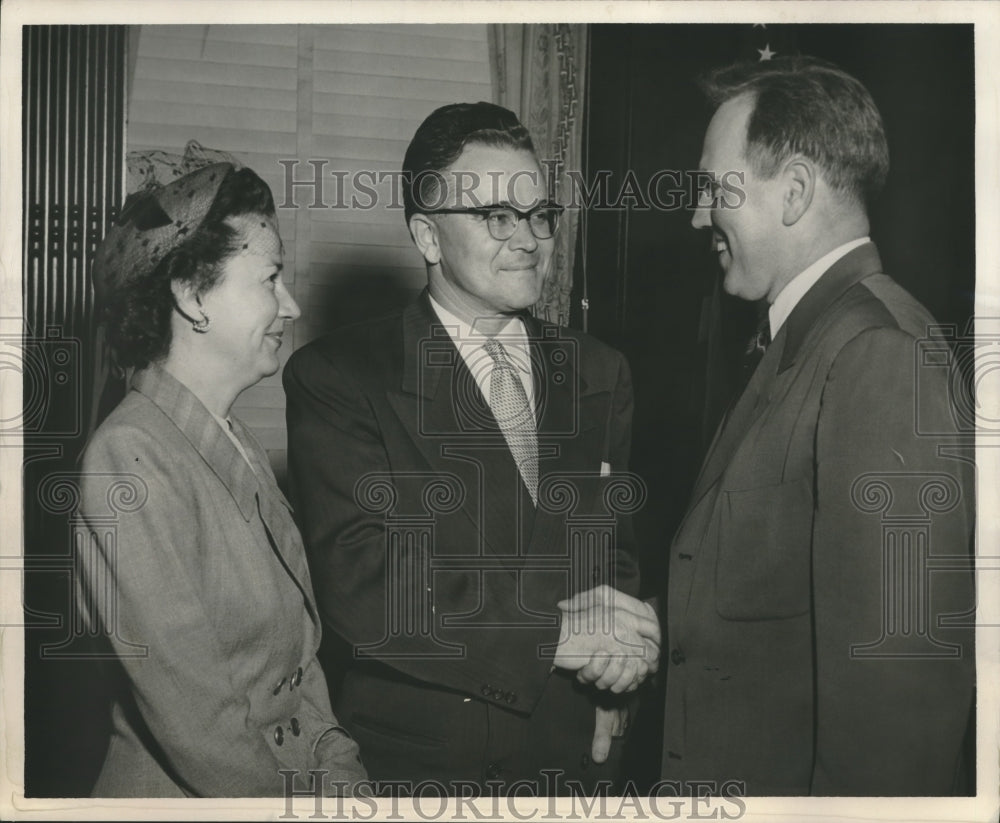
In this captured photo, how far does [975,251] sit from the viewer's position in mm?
2766

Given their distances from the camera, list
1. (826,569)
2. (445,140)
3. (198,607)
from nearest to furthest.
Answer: (198,607) → (826,569) → (445,140)

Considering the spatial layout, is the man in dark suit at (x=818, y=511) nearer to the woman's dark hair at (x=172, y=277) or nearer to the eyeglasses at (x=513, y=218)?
the eyeglasses at (x=513, y=218)

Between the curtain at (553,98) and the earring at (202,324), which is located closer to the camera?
the earring at (202,324)

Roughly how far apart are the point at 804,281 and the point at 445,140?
93cm

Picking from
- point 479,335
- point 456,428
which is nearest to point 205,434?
point 456,428

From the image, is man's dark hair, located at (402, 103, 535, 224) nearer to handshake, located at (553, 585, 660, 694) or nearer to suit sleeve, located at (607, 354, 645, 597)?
suit sleeve, located at (607, 354, 645, 597)

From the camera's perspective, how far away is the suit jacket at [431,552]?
2633 millimetres

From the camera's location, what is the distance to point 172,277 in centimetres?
257

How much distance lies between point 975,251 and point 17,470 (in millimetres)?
2450

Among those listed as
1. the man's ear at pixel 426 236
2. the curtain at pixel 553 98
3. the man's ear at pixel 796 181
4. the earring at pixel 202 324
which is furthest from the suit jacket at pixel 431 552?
the man's ear at pixel 796 181

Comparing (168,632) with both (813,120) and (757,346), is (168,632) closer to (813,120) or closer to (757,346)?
(757,346)

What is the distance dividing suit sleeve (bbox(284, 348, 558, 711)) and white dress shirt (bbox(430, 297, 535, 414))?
26 centimetres

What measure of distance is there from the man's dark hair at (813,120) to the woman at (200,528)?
1.18 m

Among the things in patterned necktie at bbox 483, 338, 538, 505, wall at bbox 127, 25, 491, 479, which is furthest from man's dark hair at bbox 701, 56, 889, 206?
patterned necktie at bbox 483, 338, 538, 505
